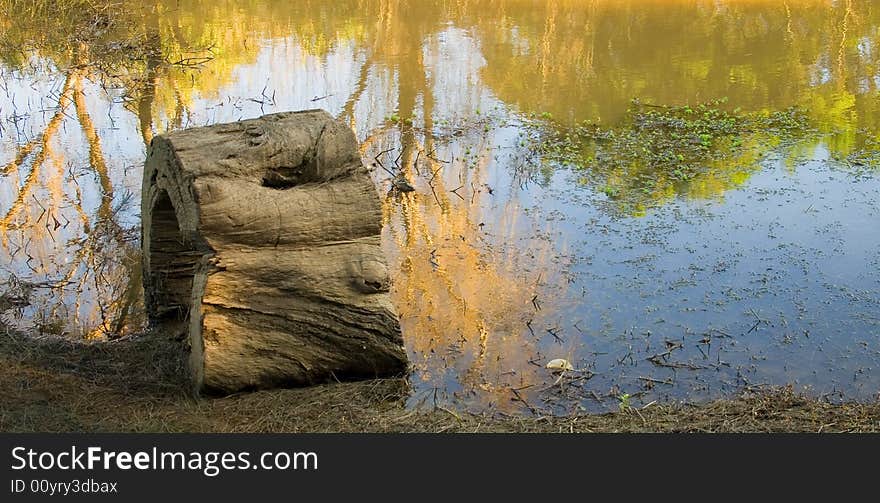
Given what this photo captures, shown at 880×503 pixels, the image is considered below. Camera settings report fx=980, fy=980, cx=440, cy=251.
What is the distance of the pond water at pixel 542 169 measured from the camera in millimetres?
6699

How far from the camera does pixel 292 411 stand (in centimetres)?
550

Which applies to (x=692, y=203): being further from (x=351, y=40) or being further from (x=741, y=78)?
(x=351, y=40)

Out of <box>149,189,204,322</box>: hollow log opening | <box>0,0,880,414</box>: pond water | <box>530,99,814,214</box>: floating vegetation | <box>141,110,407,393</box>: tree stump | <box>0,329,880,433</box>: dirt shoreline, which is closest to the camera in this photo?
<box>0,329,880,433</box>: dirt shoreline

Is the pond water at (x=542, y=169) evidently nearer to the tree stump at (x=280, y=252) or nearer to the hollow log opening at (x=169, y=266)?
the hollow log opening at (x=169, y=266)

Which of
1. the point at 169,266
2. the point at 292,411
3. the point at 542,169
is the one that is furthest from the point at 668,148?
the point at 292,411

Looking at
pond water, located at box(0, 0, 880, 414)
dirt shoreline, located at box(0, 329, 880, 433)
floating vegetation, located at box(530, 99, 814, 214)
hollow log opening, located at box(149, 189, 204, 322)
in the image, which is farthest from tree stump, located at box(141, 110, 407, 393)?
floating vegetation, located at box(530, 99, 814, 214)

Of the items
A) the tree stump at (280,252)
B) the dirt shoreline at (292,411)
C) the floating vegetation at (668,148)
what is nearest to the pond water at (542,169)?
the floating vegetation at (668,148)

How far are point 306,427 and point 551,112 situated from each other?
307 inches

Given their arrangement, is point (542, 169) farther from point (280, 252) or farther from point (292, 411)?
point (292, 411)

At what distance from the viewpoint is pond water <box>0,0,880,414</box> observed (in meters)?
6.70

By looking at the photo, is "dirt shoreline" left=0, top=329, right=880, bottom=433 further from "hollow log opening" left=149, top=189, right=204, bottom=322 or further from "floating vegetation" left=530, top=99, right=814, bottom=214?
"floating vegetation" left=530, top=99, right=814, bottom=214

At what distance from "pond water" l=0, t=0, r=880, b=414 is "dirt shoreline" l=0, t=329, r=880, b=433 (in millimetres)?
389

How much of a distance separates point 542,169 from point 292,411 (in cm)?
539

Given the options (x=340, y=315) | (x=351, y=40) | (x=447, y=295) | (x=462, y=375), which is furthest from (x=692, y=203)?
(x=351, y=40)
